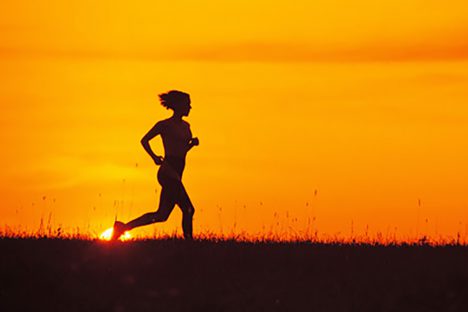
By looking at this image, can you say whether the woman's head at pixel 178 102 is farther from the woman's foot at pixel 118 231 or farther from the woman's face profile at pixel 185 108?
the woman's foot at pixel 118 231

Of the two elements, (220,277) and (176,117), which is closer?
(220,277)

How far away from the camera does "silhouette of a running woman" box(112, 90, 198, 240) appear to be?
1961cm

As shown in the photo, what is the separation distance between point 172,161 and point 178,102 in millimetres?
966

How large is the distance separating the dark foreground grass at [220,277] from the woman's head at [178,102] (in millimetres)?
2193

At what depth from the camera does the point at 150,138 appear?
64.3 ft

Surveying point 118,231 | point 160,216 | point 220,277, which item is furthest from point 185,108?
point 220,277

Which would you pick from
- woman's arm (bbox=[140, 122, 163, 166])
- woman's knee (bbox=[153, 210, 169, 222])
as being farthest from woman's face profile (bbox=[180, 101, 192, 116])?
woman's knee (bbox=[153, 210, 169, 222])

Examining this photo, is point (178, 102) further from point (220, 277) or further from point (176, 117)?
point (220, 277)

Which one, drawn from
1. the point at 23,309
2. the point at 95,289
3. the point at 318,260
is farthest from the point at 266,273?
the point at 23,309

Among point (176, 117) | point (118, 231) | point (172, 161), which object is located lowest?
point (118, 231)

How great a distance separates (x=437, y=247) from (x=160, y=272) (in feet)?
18.4

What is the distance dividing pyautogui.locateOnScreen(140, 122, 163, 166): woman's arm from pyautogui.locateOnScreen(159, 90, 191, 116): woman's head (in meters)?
0.40

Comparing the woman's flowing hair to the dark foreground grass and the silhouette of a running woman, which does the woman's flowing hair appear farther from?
the dark foreground grass

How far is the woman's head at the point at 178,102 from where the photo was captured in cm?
1973
